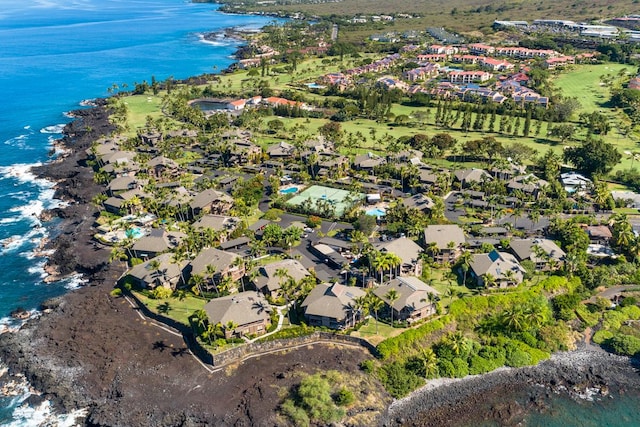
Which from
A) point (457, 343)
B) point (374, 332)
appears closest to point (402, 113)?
point (374, 332)

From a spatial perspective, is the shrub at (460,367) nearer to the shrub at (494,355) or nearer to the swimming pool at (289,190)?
the shrub at (494,355)

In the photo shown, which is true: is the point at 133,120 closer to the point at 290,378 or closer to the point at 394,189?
the point at 394,189

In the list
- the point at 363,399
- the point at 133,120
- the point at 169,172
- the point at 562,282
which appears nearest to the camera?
the point at 363,399

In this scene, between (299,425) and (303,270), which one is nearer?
(299,425)

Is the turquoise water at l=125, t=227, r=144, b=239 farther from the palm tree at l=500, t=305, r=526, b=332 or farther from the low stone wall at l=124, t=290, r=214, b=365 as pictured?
the palm tree at l=500, t=305, r=526, b=332

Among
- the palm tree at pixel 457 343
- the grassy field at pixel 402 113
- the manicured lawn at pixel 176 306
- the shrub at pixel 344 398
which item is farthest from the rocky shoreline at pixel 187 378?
the grassy field at pixel 402 113

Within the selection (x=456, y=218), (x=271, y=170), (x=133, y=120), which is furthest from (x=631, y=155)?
(x=133, y=120)
